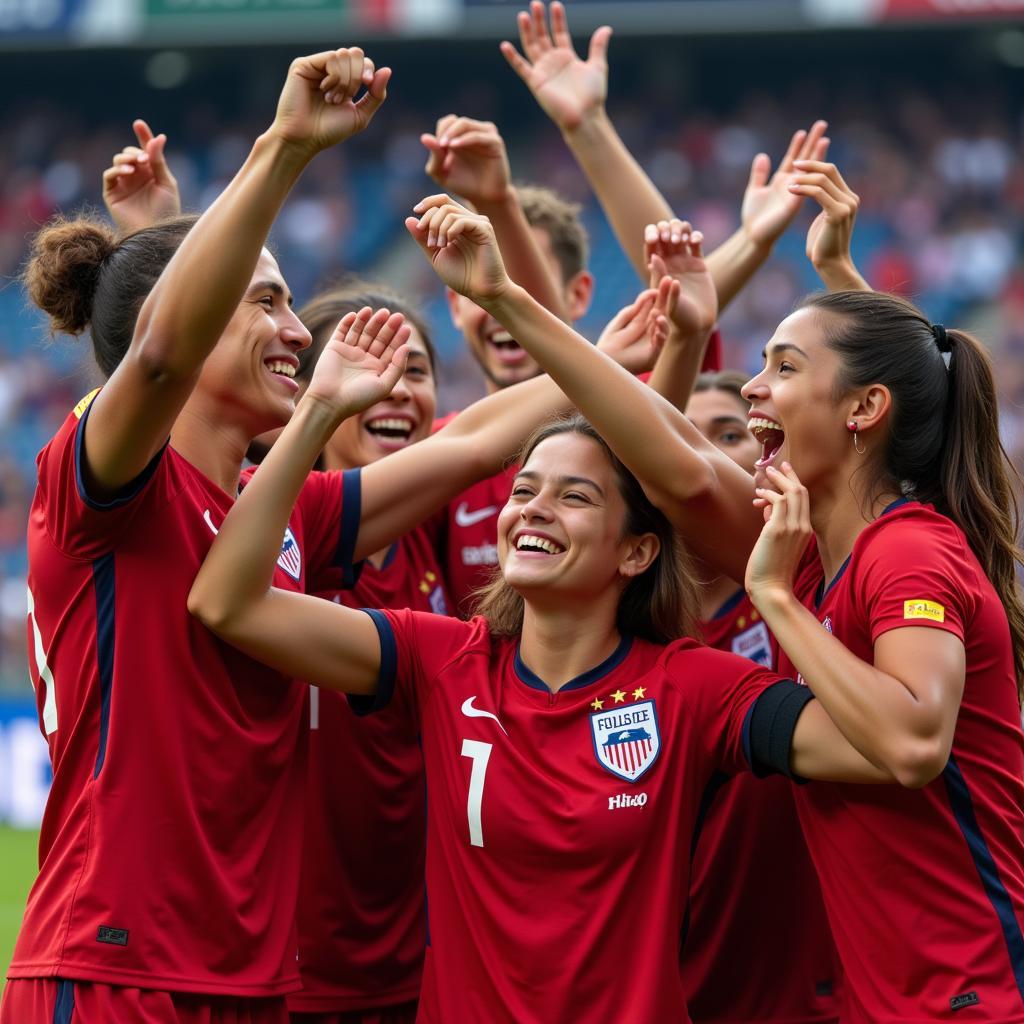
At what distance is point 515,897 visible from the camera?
9.85ft

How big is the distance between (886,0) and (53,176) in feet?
36.5

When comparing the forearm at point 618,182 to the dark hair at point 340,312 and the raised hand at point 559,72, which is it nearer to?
the raised hand at point 559,72

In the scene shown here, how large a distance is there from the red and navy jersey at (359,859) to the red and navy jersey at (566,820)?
1.62ft

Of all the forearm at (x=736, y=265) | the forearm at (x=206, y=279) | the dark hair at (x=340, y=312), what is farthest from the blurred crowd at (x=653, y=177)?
the forearm at (x=206, y=279)

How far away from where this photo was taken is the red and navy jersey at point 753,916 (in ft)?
11.8

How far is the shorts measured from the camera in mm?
2836

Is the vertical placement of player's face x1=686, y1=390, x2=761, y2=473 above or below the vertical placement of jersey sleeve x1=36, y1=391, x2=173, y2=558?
above

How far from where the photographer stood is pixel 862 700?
2.78 metres

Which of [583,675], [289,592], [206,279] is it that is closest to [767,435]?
[583,675]

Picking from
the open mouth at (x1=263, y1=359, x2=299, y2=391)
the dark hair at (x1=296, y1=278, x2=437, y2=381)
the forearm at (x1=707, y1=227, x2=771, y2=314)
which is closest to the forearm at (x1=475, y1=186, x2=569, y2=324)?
the dark hair at (x1=296, y1=278, x2=437, y2=381)

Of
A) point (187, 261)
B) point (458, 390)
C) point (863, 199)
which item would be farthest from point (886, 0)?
point (187, 261)

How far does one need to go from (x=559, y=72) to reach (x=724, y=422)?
134cm

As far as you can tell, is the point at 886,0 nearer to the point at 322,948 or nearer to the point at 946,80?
the point at 946,80

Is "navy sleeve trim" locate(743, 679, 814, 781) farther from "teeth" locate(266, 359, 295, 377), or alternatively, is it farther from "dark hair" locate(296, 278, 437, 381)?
"dark hair" locate(296, 278, 437, 381)
